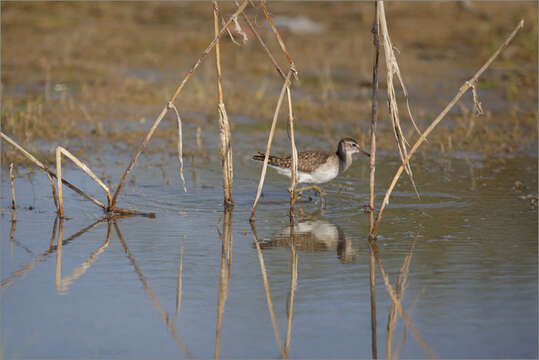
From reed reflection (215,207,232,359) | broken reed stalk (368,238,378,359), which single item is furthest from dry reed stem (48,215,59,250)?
broken reed stalk (368,238,378,359)

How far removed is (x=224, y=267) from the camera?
700 centimetres

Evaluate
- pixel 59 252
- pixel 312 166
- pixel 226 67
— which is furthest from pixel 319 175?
pixel 226 67

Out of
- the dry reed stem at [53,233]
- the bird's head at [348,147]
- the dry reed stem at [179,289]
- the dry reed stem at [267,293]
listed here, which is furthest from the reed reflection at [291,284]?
the bird's head at [348,147]

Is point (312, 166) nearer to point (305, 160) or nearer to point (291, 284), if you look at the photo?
point (305, 160)

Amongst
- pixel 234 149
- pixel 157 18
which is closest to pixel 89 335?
pixel 234 149

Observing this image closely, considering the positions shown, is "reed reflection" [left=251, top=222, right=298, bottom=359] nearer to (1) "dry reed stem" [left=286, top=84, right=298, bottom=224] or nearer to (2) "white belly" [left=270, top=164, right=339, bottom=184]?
(1) "dry reed stem" [left=286, top=84, right=298, bottom=224]

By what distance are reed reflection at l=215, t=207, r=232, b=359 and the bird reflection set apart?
0.37m

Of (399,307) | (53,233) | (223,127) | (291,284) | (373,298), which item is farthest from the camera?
(223,127)

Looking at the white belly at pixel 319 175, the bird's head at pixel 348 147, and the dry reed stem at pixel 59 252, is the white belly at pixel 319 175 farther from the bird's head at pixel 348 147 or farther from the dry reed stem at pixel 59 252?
the dry reed stem at pixel 59 252

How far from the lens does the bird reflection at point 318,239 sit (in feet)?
24.5

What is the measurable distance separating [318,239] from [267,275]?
1292 millimetres

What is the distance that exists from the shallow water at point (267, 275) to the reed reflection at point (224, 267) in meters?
0.02

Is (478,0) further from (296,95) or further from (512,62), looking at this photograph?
(296,95)

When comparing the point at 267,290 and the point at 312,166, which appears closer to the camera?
the point at 267,290
